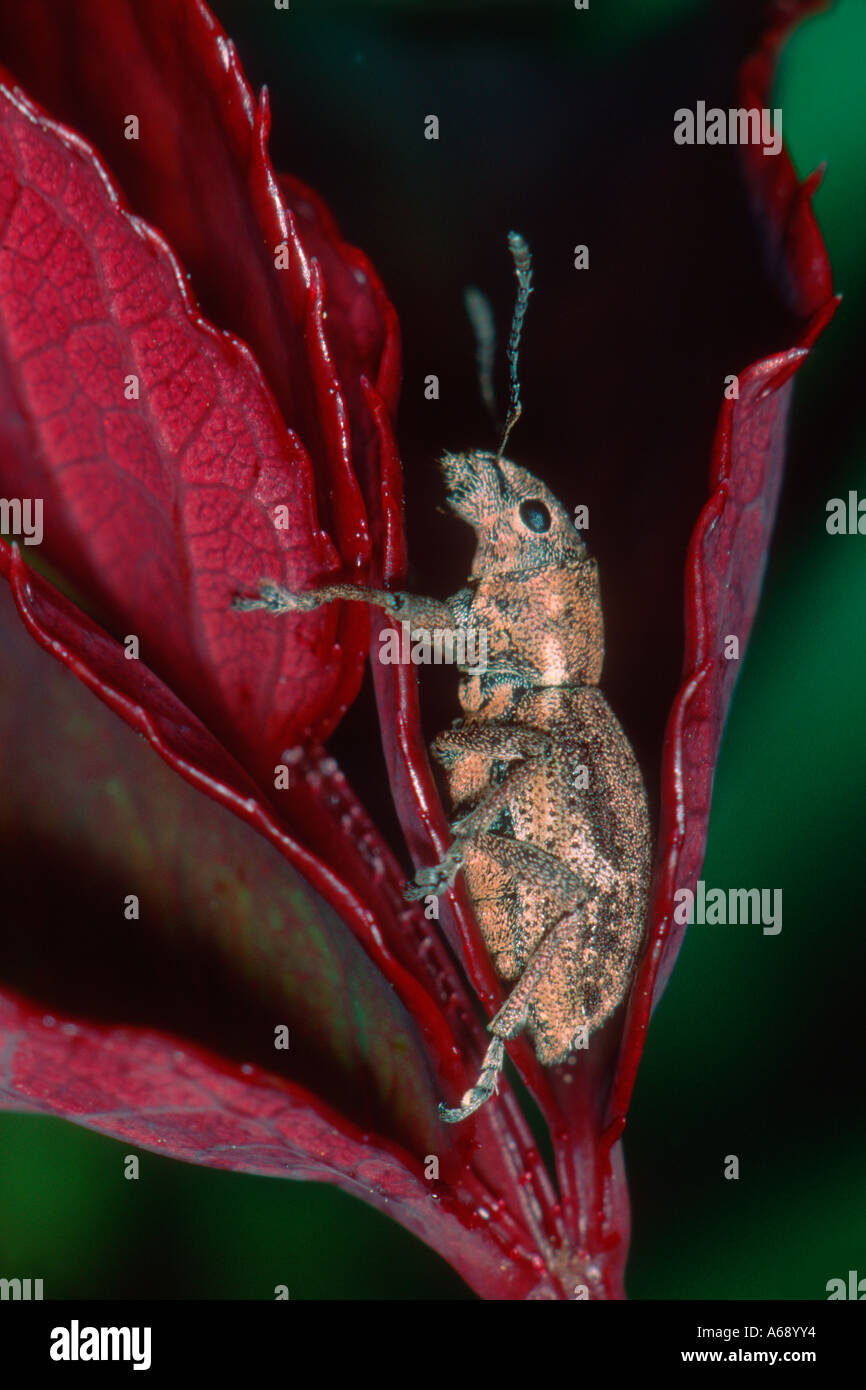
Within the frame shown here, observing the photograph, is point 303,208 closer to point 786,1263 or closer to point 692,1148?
point 692,1148

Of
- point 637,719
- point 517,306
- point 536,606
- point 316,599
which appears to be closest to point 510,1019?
point 637,719

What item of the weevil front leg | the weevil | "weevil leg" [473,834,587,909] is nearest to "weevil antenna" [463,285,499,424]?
the weevil

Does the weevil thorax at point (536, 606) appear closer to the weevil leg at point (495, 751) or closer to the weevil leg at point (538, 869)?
the weevil leg at point (495, 751)

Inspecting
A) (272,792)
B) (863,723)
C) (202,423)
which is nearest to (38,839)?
(272,792)

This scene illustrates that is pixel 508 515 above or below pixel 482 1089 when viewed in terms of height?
above

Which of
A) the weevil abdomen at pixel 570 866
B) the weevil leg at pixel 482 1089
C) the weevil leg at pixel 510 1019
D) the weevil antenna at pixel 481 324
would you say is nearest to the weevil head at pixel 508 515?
the weevil antenna at pixel 481 324

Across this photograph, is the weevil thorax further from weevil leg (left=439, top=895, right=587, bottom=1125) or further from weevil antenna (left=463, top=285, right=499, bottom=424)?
weevil leg (left=439, top=895, right=587, bottom=1125)

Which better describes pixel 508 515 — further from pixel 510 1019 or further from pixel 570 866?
pixel 510 1019
